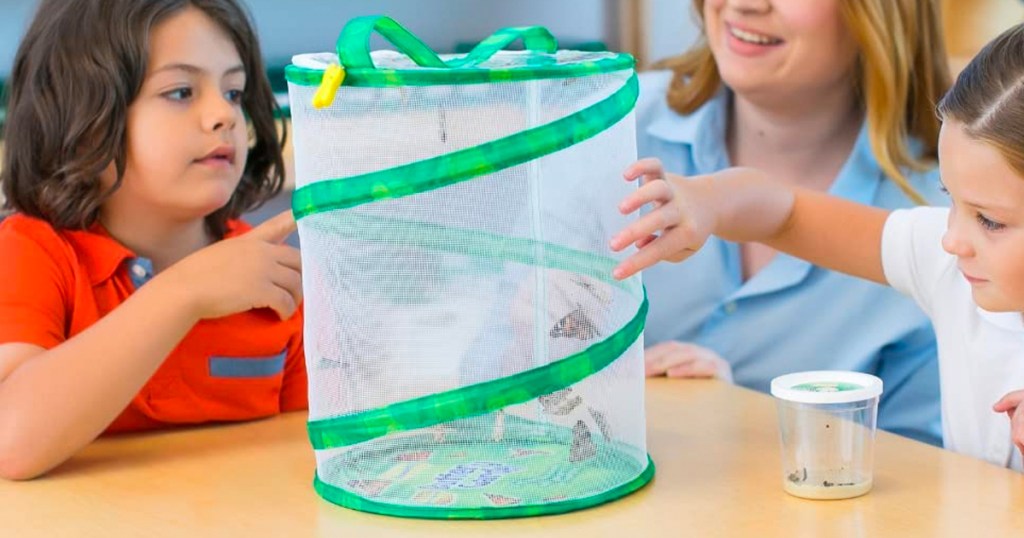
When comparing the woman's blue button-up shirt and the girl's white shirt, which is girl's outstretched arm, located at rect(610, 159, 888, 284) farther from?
the woman's blue button-up shirt

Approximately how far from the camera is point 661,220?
0.95 meters

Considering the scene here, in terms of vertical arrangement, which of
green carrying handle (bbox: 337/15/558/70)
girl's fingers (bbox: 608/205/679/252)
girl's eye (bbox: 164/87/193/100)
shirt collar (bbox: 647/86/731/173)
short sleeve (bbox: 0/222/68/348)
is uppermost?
green carrying handle (bbox: 337/15/558/70)

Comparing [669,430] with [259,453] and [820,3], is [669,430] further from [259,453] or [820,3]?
[820,3]

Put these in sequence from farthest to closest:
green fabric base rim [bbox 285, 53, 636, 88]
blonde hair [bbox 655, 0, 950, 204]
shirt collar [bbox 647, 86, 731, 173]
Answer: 1. shirt collar [bbox 647, 86, 731, 173]
2. blonde hair [bbox 655, 0, 950, 204]
3. green fabric base rim [bbox 285, 53, 636, 88]

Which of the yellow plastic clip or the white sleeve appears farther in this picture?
the white sleeve

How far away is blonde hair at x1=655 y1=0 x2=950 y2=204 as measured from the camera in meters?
1.60

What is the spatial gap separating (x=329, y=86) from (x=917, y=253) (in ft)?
2.03

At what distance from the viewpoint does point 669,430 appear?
3.57 ft

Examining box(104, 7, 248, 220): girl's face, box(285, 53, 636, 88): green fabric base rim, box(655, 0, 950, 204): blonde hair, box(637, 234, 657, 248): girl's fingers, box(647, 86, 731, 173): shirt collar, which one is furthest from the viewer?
box(647, 86, 731, 173): shirt collar

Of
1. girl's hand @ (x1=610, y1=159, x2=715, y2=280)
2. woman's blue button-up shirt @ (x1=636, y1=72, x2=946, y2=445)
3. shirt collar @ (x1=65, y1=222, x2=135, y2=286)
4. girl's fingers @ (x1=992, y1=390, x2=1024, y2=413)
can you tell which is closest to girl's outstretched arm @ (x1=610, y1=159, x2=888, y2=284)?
girl's hand @ (x1=610, y1=159, x2=715, y2=280)

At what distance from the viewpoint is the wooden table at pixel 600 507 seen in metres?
0.86

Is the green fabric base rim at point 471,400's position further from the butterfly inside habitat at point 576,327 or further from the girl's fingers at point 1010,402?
the girl's fingers at point 1010,402

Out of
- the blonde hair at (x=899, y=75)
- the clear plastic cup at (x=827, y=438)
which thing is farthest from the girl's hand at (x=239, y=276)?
the blonde hair at (x=899, y=75)

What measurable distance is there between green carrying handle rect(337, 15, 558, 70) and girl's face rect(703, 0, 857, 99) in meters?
0.76
